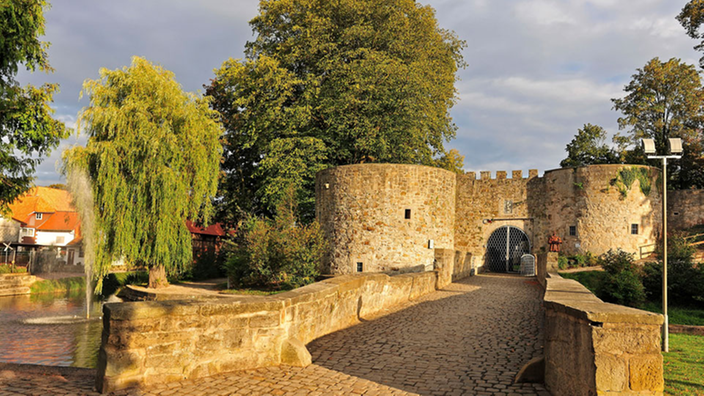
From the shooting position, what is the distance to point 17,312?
17.4 metres

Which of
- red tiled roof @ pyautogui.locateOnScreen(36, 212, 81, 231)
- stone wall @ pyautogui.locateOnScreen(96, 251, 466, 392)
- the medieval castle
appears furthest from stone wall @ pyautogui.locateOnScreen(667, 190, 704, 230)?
red tiled roof @ pyautogui.locateOnScreen(36, 212, 81, 231)

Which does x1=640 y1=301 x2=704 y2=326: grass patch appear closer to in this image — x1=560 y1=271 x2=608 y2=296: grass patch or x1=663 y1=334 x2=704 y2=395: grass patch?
x1=560 y1=271 x2=608 y2=296: grass patch

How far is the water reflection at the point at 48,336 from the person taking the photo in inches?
399

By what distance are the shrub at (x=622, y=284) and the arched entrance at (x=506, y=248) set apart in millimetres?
10424

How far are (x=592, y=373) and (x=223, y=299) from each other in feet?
12.8

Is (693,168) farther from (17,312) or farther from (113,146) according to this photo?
(17,312)

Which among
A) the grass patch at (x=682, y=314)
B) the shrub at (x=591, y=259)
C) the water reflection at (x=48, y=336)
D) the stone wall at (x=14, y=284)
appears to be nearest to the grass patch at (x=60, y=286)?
the stone wall at (x=14, y=284)

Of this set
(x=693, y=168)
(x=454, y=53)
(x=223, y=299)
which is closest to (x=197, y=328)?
(x=223, y=299)

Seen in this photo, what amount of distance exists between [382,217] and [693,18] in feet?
61.6

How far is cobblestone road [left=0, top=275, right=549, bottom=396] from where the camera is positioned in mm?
4801

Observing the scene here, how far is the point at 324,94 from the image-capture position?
78.1 ft

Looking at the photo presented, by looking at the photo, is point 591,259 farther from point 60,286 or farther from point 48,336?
point 60,286

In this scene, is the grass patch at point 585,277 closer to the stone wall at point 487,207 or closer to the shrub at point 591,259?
the shrub at point 591,259

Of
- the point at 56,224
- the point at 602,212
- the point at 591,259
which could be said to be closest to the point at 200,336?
the point at 591,259
